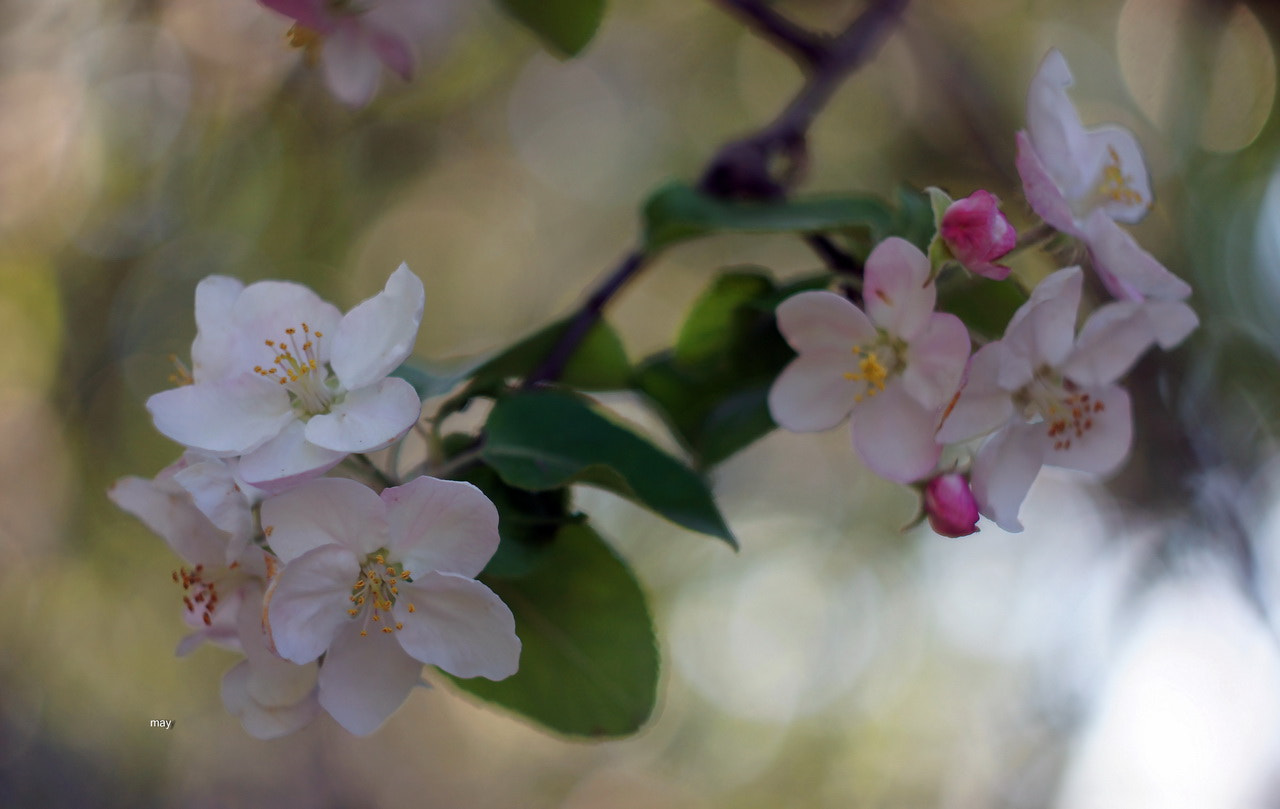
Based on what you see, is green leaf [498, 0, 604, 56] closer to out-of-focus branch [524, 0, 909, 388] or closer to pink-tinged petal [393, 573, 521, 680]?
out-of-focus branch [524, 0, 909, 388]

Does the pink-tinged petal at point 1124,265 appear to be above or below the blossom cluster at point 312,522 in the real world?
above

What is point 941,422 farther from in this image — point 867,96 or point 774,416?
point 867,96

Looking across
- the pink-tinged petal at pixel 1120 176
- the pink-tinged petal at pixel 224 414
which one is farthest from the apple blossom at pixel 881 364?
the pink-tinged petal at pixel 224 414

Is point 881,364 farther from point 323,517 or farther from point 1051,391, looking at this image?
point 323,517

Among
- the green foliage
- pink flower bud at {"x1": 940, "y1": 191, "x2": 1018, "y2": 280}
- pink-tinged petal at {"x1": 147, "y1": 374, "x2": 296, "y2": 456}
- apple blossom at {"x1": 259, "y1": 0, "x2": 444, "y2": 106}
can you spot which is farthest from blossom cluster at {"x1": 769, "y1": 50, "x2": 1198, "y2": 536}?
apple blossom at {"x1": 259, "y1": 0, "x2": 444, "y2": 106}

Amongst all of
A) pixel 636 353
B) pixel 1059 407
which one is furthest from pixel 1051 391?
pixel 636 353

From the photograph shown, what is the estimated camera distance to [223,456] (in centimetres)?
60

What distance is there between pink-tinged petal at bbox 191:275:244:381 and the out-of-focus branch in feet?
0.76

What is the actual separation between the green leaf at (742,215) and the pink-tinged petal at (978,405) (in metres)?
0.16

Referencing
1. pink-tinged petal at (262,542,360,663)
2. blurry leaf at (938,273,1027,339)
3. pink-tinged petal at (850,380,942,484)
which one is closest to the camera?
pink-tinged petal at (262,542,360,663)

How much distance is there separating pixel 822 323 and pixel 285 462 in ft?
1.31

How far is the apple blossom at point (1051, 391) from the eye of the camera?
0.64m

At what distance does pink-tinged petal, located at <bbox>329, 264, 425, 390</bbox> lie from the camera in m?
0.61

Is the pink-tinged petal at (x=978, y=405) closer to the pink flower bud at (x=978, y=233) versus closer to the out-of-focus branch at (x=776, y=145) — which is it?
the pink flower bud at (x=978, y=233)
